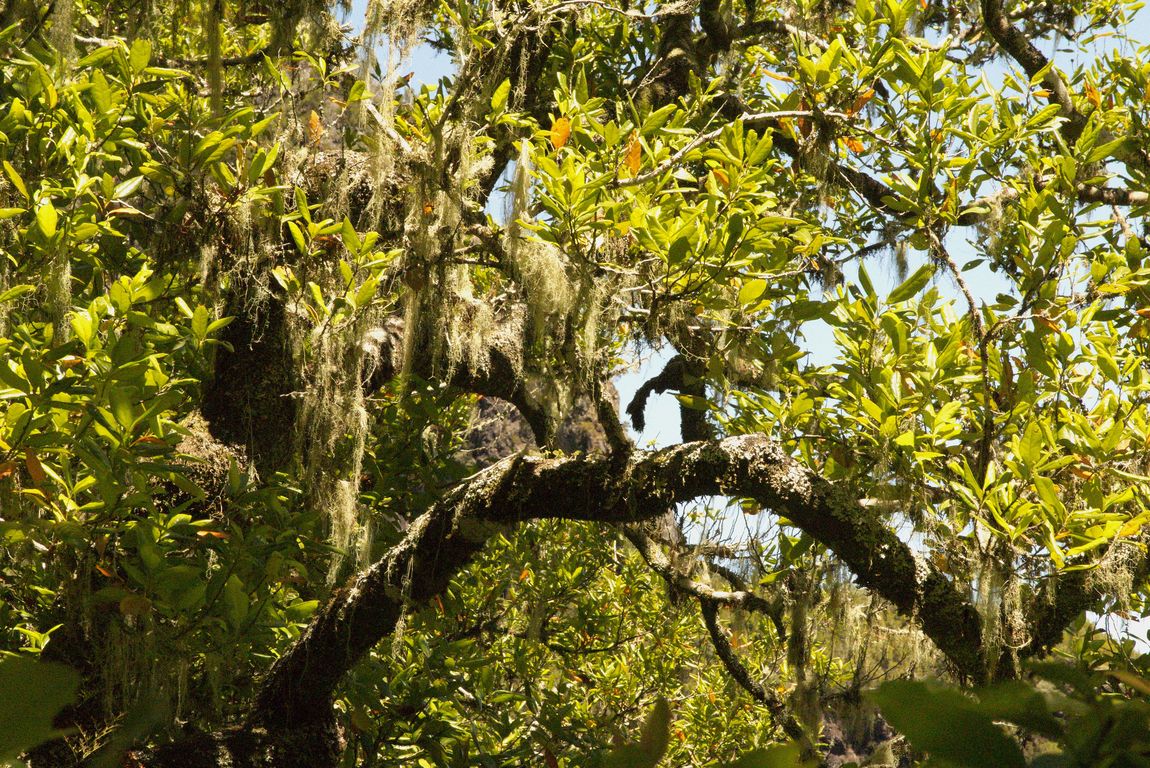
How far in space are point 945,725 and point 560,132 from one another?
263cm

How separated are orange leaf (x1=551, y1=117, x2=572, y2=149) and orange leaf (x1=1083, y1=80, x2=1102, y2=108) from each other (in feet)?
6.97

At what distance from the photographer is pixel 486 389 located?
13.2 feet

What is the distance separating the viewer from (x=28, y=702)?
462mm

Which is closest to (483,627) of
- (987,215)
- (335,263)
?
(335,263)

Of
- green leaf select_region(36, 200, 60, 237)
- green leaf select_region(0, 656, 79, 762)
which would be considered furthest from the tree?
green leaf select_region(0, 656, 79, 762)

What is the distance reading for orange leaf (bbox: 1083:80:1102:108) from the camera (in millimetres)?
3590

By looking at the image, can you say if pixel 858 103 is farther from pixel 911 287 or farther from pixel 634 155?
pixel 634 155

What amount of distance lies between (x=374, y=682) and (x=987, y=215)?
2.89m

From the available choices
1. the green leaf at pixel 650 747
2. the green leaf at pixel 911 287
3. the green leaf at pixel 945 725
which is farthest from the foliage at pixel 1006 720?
the green leaf at pixel 911 287

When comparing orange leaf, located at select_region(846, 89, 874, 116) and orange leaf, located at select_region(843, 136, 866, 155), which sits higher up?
orange leaf, located at select_region(843, 136, 866, 155)

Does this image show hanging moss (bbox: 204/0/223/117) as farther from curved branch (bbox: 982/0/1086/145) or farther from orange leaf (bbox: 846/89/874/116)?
curved branch (bbox: 982/0/1086/145)

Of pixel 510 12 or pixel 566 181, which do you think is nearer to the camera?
pixel 566 181

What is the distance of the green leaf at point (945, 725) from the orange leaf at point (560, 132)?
257cm

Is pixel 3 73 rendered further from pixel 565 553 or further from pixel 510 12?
pixel 565 553
